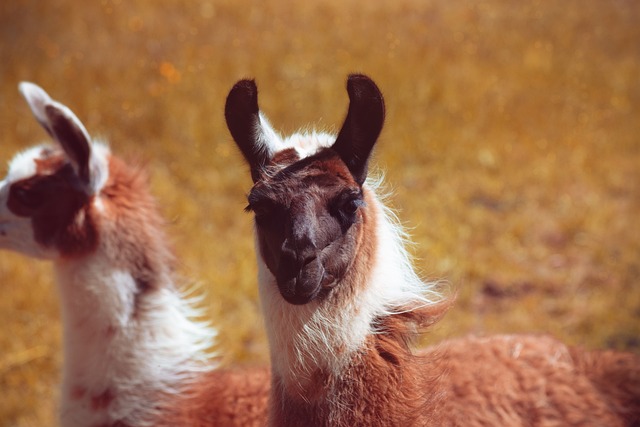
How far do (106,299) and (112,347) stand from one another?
193mm

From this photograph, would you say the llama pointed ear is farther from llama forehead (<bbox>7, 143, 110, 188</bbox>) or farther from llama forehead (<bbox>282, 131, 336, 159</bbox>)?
llama forehead (<bbox>7, 143, 110, 188</bbox>)

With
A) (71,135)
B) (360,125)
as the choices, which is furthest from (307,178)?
(71,135)

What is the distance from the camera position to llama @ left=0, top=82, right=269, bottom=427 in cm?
301

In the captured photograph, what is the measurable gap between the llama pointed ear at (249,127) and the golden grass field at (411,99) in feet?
10.6

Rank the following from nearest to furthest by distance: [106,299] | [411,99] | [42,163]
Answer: [106,299]
[42,163]
[411,99]

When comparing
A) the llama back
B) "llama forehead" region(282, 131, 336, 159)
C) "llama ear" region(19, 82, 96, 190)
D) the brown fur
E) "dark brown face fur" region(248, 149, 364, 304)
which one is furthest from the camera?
the brown fur

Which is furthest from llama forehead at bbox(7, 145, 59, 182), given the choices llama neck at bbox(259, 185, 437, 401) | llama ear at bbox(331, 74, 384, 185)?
llama ear at bbox(331, 74, 384, 185)

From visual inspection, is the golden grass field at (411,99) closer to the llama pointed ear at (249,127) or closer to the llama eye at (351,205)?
the llama pointed ear at (249,127)

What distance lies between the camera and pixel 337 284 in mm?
2293

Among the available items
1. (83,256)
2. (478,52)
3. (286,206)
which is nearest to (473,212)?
(478,52)

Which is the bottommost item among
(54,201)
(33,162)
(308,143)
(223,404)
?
(223,404)

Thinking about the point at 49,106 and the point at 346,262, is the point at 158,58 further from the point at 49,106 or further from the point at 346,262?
the point at 346,262

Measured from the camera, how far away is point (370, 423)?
2.30 metres

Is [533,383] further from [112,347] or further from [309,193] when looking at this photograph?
[112,347]
